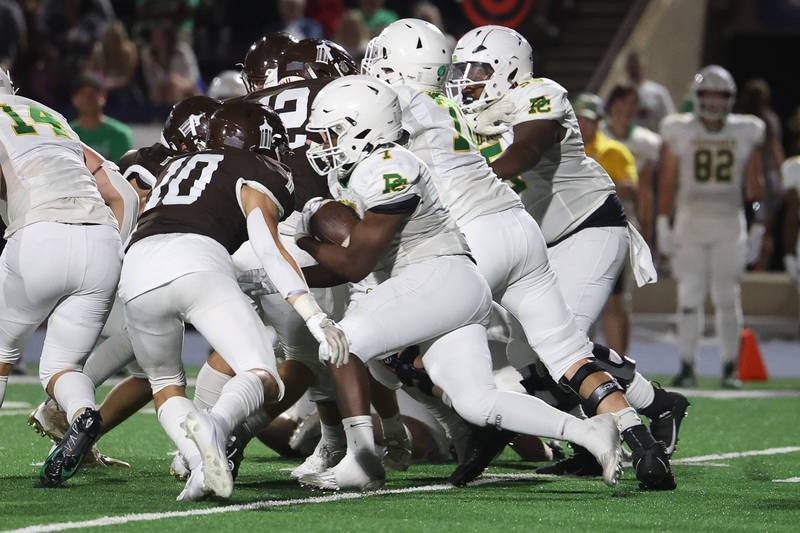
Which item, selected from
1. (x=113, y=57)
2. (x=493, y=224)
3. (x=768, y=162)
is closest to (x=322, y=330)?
(x=493, y=224)

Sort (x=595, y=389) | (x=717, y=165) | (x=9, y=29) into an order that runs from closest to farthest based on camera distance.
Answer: (x=595, y=389)
(x=717, y=165)
(x=9, y=29)

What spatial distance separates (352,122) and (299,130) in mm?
726

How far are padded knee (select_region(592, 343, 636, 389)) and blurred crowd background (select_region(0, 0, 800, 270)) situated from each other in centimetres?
628

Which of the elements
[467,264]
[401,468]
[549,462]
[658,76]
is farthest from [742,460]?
[658,76]

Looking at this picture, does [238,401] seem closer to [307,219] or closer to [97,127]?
[307,219]

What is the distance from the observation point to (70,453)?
5.38 m

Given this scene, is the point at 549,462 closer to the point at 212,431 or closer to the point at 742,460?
the point at 742,460

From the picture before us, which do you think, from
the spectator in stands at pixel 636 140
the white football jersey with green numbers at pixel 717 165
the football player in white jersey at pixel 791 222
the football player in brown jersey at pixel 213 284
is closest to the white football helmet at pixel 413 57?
the football player in brown jersey at pixel 213 284

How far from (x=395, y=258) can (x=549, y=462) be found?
170cm

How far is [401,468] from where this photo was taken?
→ 20.2 ft

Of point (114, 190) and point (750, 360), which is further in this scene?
point (750, 360)

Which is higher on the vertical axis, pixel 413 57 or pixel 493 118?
pixel 413 57

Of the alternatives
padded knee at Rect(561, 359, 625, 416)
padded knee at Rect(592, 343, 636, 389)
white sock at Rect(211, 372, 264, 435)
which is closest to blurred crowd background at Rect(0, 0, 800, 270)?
padded knee at Rect(592, 343, 636, 389)

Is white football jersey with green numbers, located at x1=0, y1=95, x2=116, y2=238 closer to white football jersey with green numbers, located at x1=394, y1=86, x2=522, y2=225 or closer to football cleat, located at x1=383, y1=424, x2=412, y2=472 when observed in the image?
white football jersey with green numbers, located at x1=394, y1=86, x2=522, y2=225
